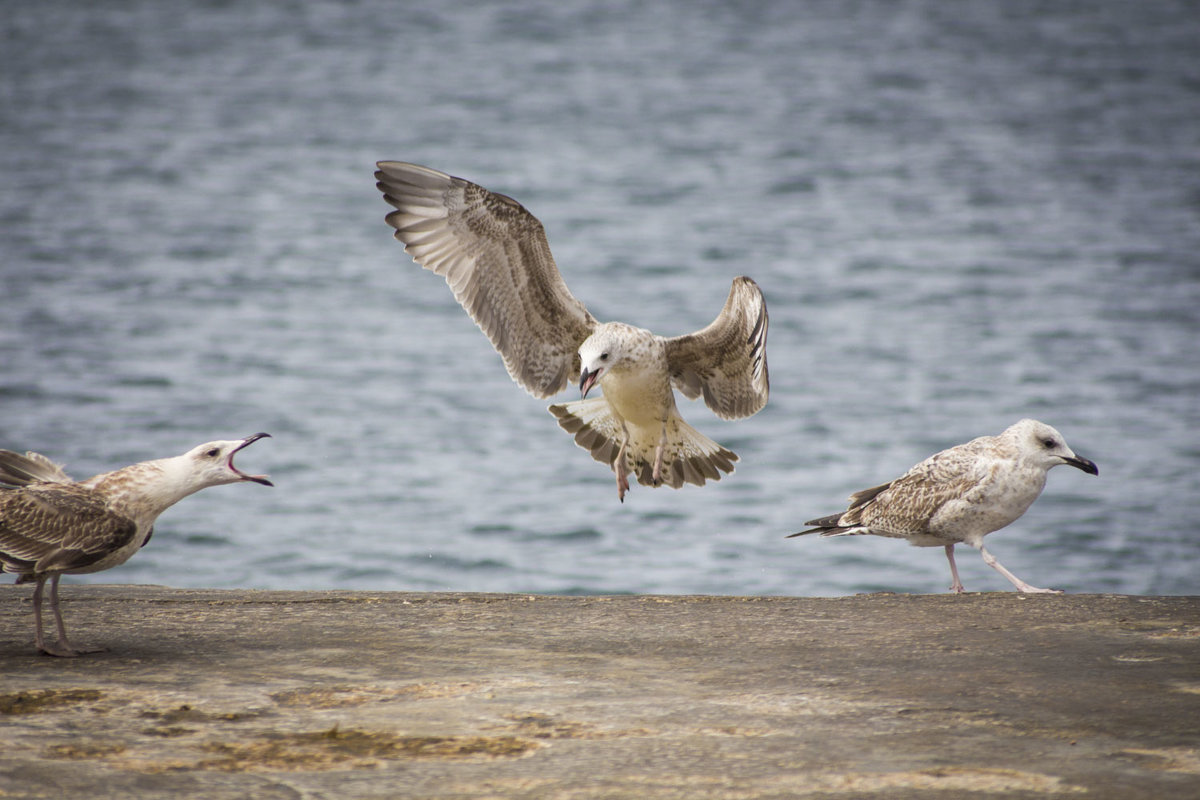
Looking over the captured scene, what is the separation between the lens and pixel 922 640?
484cm

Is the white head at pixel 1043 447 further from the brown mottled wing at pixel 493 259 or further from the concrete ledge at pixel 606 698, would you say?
the brown mottled wing at pixel 493 259

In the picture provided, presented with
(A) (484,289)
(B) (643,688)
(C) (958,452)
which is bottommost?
(B) (643,688)

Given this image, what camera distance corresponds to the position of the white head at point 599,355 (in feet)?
23.3

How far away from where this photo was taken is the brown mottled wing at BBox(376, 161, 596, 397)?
7441 mm

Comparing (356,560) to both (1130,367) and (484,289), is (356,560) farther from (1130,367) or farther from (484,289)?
(1130,367)

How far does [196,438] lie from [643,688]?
18517 millimetres

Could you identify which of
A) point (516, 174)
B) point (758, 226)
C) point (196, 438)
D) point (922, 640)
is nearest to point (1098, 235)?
point (758, 226)

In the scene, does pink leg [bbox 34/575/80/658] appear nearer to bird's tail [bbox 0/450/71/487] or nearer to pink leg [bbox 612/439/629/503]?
bird's tail [bbox 0/450/71/487]

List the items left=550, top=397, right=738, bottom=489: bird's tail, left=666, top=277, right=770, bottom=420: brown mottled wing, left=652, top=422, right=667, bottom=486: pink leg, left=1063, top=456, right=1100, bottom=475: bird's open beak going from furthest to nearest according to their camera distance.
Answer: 1. left=550, top=397, right=738, bottom=489: bird's tail
2. left=652, top=422, right=667, bottom=486: pink leg
3. left=666, top=277, right=770, bottom=420: brown mottled wing
4. left=1063, top=456, right=1100, bottom=475: bird's open beak

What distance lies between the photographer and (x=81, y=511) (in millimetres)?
4559

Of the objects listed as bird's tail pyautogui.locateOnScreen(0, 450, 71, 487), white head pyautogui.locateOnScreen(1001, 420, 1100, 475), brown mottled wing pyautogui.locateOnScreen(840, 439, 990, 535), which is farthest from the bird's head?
white head pyautogui.locateOnScreen(1001, 420, 1100, 475)

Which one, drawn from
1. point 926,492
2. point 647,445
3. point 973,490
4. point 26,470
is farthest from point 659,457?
point 26,470

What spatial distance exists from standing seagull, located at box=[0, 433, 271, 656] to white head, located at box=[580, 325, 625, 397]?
8.19 ft

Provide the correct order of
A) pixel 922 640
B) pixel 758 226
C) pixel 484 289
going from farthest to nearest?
pixel 758 226, pixel 484 289, pixel 922 640
